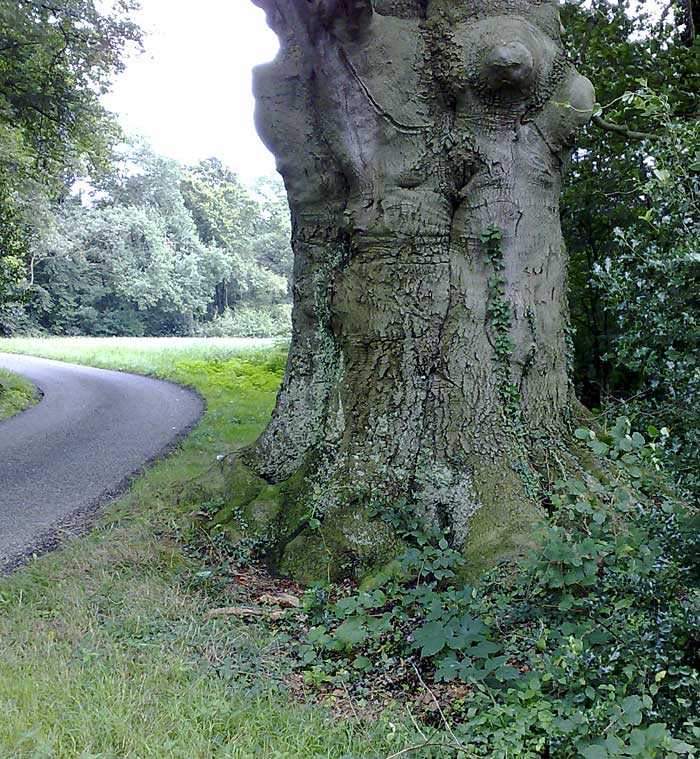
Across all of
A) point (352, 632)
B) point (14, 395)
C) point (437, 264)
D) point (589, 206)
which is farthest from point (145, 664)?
point (14, 395)

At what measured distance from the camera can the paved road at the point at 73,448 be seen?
20.1ft

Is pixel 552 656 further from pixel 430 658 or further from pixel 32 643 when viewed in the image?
pixel 32 643

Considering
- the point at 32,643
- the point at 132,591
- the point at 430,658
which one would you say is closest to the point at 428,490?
the point at 430,658

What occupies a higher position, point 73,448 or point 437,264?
point 437,264

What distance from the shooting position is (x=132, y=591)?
170 inches

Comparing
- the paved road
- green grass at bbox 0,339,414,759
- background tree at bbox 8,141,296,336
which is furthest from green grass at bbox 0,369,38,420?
background tree at bbox 8,141,296,336

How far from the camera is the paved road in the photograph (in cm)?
613

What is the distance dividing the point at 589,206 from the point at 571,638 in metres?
8.32

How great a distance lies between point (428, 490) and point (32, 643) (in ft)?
7.75

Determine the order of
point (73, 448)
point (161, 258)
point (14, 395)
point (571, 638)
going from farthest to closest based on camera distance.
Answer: point (161, 258)
point (14, 395)
point (73, 448)
point (571, 638)

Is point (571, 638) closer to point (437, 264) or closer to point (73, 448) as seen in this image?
point (437, 264)

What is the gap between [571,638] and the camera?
2.55 metres

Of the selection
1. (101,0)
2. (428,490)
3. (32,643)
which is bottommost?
(32,643)

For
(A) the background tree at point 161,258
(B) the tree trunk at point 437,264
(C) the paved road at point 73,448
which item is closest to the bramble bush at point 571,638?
(B) the tree trunk at point 437,264
